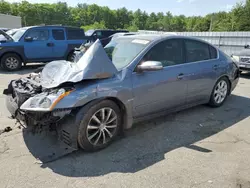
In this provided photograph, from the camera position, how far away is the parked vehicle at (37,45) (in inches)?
378

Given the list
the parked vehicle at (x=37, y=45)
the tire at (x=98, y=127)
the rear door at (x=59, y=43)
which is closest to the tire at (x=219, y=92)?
the tire at (x=98, y=127)

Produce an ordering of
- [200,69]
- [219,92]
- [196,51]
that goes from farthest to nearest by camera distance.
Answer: [219,92], [196,51], [200,69]

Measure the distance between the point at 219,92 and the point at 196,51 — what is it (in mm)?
1203

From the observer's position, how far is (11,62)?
9.68 meters

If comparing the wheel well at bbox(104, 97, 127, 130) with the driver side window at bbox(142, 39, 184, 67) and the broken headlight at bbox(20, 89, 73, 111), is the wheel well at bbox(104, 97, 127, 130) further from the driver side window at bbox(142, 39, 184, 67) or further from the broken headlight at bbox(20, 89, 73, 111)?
the driver side window at bbox(142, 39, 184, 67)

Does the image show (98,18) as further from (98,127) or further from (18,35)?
(98,127)

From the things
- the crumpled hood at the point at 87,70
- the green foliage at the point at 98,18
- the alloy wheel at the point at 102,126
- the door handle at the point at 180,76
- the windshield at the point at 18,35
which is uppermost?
the green foliage at the point at 98,18

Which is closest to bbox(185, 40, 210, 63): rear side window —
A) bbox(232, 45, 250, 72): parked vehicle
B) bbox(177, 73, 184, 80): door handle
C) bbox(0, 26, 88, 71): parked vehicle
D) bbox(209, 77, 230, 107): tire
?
bbox(177, 73, 184, 80): door handle

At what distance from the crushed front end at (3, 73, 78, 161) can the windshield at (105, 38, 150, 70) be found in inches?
38.6

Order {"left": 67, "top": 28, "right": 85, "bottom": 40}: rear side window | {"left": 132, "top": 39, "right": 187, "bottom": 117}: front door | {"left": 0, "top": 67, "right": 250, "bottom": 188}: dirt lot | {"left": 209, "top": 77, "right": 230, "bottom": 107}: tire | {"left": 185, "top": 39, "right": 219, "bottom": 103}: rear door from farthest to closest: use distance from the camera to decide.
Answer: {"left": 67, "top": 28, "right": 85, "bottom": 40}: rear side window < {"left": 209, "top": 77, "right": 230, "bottom": 107}: tire < {"left": 185, "top": 39, "right": 219, "bottom": 103}: rear door < {"left": 132, "top": 39, "right": 187, "bottom": 117}: front door < {"left": 0, "top": 67, "right": 250, "bottom": 188}: dirt lot

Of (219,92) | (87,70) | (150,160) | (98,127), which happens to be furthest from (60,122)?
(219,92)

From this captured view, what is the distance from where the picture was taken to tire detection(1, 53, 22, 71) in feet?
31.4

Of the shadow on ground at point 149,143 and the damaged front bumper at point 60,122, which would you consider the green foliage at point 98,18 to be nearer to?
the shadow on ground at point 149,143

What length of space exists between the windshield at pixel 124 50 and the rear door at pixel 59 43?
6826 millimetres
